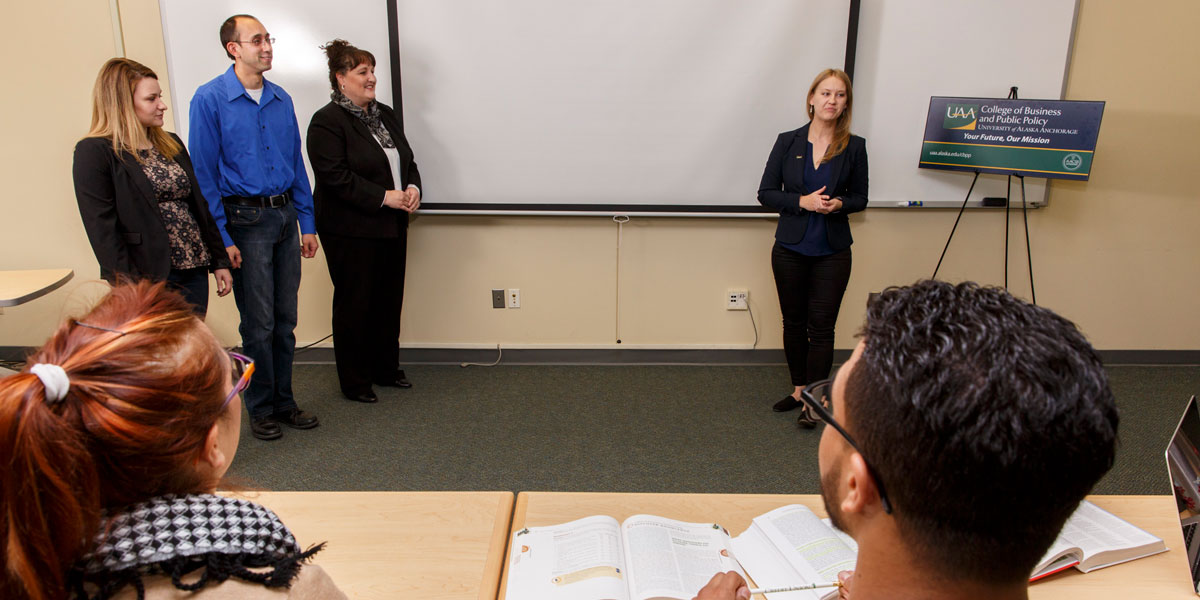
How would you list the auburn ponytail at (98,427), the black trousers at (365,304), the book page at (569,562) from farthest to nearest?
the black trousers at (365,304), the book page at (569,562), the auburn ponytail at (98,427)

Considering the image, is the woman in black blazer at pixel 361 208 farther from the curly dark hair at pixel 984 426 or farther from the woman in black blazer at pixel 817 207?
the curly dark hair at pixel 984 426

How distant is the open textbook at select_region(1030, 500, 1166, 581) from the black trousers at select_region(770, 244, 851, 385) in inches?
69.3

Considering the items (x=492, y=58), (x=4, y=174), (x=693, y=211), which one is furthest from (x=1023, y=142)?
(x=4, y=174)

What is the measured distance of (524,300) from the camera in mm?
3525

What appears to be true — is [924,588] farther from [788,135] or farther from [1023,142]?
[1023,142]

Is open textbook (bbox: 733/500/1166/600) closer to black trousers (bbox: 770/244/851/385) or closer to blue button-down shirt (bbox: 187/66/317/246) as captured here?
black trousers (bbox: 770/244/851/385)

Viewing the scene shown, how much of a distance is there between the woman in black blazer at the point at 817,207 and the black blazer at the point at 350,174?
5.57 ft

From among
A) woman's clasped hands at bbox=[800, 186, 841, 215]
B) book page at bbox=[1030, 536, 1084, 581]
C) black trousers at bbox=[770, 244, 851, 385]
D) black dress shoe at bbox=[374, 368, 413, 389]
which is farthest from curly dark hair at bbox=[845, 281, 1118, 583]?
black dress shoe at bbox=[374, 368, 413, 389]

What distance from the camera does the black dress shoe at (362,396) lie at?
10.0ft

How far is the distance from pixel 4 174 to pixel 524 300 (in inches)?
104

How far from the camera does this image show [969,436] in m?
0.57

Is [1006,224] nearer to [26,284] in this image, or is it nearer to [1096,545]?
[1096,545]

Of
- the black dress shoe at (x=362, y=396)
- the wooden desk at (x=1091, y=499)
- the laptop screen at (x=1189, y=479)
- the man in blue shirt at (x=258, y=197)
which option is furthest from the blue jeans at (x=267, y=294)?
the laptop screen at (x=1189, y=479)

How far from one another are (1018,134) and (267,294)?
3367mm
